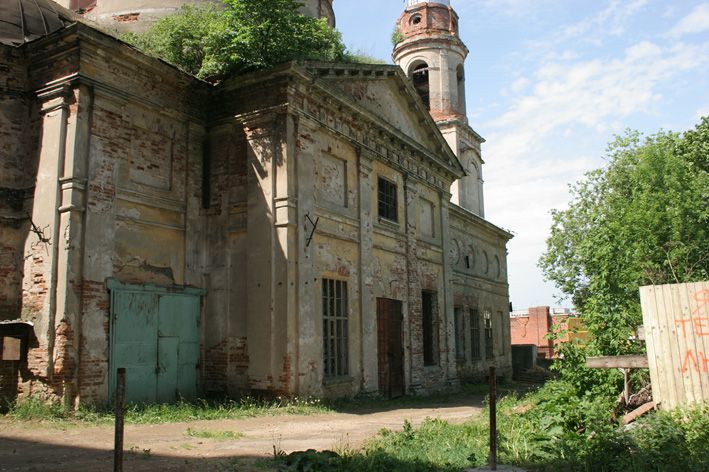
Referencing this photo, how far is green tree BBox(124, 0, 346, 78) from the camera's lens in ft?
43.0

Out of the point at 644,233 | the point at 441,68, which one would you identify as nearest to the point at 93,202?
the point at 644,233

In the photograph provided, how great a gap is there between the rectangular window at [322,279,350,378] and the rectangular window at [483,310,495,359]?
39.9 feet

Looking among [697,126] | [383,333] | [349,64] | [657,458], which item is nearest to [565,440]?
[657,458]

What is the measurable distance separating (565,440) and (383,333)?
8674 mm

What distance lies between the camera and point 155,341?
11664 millimetres

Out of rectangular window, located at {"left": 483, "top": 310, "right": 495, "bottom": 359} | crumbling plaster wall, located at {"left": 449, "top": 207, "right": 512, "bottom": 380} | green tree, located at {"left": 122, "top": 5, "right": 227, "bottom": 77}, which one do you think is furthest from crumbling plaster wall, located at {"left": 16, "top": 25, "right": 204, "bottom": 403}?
rectangular window, located at {"left": 483, "top": 310, "right": 495, "bottom": 359}

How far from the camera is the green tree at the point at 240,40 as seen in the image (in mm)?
13102

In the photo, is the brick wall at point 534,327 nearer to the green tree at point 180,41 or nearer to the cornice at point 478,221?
the cornice at point 478,221

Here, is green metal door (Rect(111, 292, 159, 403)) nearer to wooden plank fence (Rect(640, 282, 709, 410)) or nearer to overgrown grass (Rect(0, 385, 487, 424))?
overgrown grass (Rect(0, 385, 487, 424))

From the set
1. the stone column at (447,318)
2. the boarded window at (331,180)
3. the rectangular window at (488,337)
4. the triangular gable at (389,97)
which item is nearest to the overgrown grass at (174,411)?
the boarded window at (331,180)

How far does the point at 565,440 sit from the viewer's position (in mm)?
7039

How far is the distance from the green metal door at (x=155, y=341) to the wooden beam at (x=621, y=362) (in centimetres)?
767

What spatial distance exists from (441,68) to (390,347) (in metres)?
21.1

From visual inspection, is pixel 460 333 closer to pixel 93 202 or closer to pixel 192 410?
pixel 192 410
